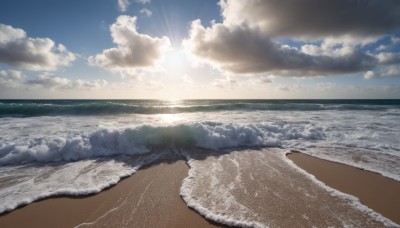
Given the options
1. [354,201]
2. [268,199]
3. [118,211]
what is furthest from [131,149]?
[354,201]

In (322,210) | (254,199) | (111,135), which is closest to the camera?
(322,210)

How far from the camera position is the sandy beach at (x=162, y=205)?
12.5ft

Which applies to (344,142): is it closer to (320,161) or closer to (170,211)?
(320,161)

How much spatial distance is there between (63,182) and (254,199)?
4460mm

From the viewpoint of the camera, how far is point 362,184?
5.24 meters

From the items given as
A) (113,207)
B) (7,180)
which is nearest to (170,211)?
(113,207)

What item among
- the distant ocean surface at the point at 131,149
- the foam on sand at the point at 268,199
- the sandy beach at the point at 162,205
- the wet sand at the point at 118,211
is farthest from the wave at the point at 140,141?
the wet sand at the point at 118,211

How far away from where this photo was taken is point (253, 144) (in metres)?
9.32

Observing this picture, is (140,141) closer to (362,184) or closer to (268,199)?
(268,199)

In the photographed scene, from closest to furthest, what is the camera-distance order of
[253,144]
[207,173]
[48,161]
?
[207,173] < [48,161] < [253,144]

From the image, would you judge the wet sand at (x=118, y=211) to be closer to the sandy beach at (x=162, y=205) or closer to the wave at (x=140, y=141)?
the sandy beach at (x=162, y=205)

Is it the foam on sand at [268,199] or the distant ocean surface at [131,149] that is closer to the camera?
the foam on sand at [268,199]

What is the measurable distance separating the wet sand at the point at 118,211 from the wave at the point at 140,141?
3.16 metres

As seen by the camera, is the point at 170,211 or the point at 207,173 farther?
the point at 207,173
